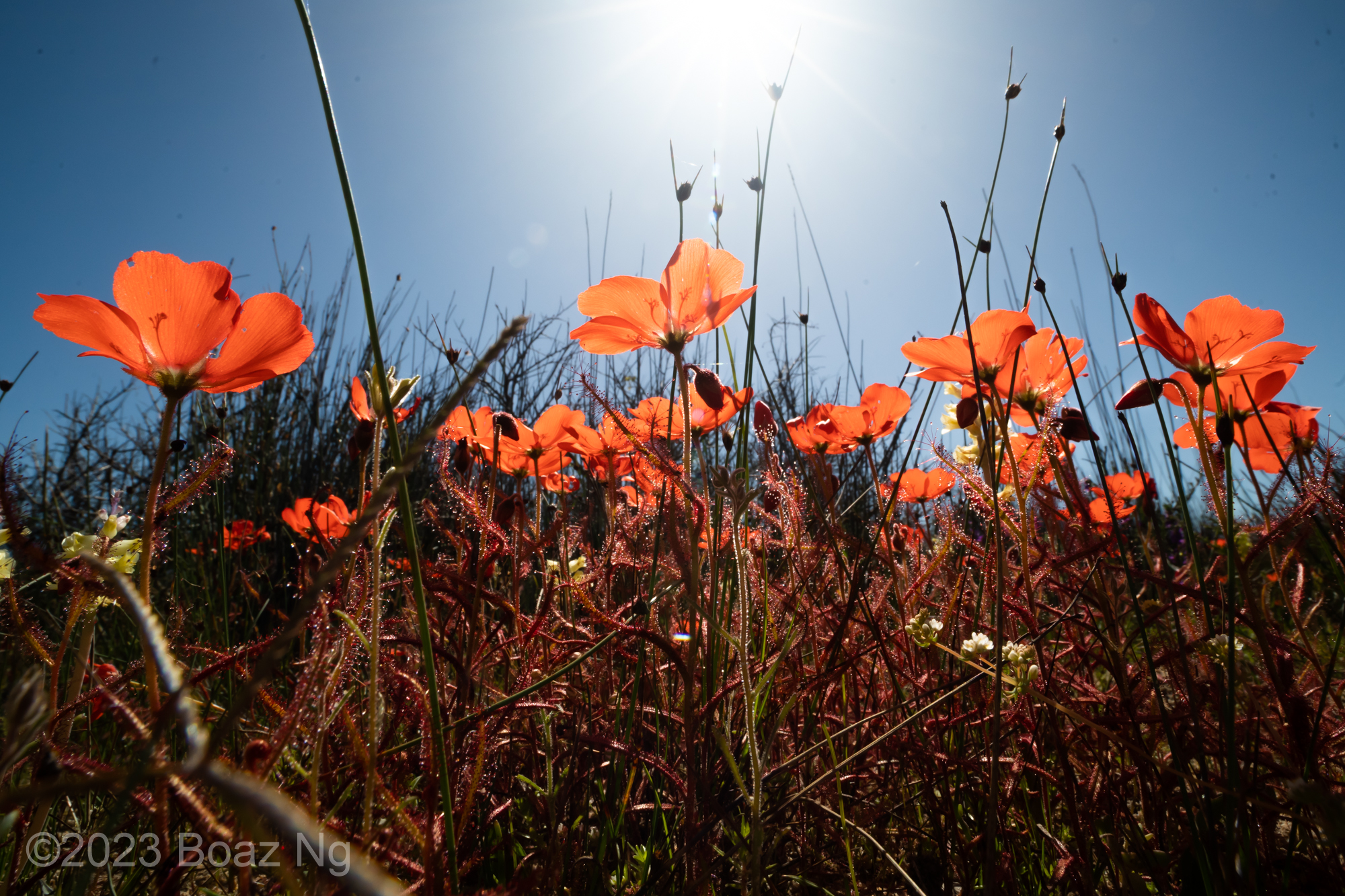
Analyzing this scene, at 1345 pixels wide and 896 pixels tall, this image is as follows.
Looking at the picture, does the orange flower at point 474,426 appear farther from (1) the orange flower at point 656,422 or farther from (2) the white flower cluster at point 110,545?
(2) the white flower cluster at point 110,545

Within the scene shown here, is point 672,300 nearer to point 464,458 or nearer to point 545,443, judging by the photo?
point 464,458

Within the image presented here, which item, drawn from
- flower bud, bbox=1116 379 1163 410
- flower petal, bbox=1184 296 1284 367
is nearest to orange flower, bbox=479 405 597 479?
flower bud, bbox=1116 379 1163 410

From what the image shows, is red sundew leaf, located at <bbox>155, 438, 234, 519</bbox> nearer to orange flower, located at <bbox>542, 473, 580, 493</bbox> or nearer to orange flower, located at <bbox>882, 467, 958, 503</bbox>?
orange flower, located at <bbox>542, 473, 580, 493</bbox>

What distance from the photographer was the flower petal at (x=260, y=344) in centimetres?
57

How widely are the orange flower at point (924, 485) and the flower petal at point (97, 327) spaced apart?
1243mm

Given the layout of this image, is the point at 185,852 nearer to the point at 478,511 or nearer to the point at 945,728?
the point at 478,511

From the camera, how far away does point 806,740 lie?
0.87m

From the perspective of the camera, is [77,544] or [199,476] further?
[77,544]

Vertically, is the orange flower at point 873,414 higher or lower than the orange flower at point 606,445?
Result: higher

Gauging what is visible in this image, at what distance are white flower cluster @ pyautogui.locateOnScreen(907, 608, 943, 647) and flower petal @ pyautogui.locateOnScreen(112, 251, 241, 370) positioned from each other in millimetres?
818

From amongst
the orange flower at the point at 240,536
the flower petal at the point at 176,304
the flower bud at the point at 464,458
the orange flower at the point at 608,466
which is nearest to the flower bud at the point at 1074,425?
the orange flower at the point at 608,466

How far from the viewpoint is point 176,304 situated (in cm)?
55

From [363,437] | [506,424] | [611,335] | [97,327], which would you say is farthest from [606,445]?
[97,327]

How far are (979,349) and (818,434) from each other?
1.74 ft
